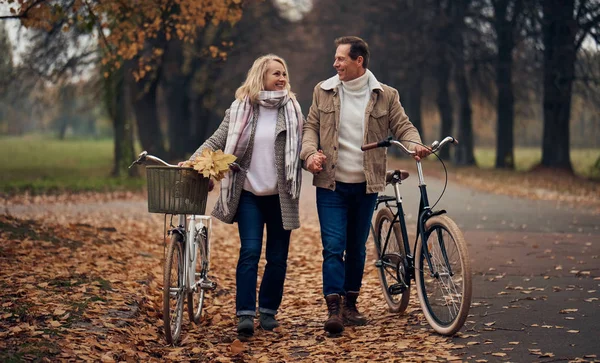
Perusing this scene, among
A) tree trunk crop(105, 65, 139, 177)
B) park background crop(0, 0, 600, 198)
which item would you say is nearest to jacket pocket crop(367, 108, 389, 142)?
park background crop(0, 0, 600, 198)

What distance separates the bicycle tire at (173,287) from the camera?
234 inches

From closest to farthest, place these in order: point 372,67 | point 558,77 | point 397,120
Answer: point 397,120 < point 558,77 < point 372,67

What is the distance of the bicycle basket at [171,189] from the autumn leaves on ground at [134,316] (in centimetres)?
93

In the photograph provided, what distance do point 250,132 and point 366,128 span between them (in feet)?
2.72

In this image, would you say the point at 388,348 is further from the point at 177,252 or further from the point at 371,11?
the point at 371,11

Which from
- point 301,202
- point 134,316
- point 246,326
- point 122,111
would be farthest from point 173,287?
point 122,111

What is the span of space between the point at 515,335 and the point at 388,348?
2.91ft

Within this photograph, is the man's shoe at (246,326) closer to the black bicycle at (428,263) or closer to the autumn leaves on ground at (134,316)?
the autumn leaves on ground at (134,316)

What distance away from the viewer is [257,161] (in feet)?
21.3

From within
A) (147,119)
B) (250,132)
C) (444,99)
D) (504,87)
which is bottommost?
(250,132)

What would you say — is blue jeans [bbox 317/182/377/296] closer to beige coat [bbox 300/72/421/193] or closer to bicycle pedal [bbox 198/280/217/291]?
beige coat [bbox 300/72/421/193]

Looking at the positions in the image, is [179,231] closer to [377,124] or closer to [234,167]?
[234,167]

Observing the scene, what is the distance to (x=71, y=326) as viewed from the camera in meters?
6.12

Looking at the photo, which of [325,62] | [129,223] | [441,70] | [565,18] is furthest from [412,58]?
[129,223]
